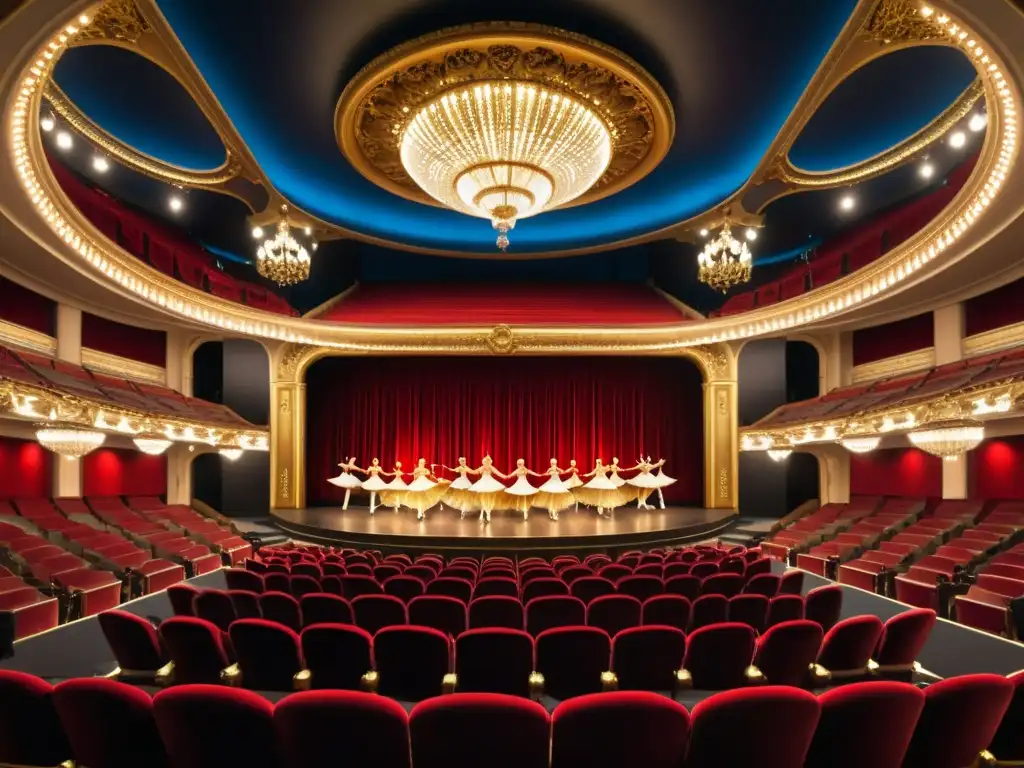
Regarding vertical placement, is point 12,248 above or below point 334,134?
below

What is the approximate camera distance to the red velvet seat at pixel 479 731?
2.14 m

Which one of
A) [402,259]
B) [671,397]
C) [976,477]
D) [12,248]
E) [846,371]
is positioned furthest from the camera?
[402,259]

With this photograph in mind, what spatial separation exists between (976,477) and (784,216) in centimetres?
695

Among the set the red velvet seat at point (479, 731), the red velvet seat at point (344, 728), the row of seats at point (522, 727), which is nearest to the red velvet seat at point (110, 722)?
the row of seats at point (522, 727)

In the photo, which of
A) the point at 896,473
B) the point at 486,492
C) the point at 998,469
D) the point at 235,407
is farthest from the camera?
the point at 235,407

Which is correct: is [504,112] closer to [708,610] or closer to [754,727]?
[708,610]

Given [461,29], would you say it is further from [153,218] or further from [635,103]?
Answer: [153,218]

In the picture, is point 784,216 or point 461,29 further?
point 784,216

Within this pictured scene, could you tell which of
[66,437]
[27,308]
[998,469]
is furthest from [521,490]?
[27,308]

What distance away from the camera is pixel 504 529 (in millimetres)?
12062

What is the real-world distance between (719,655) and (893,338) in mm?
13891

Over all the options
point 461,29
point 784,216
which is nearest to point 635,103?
point 461,29

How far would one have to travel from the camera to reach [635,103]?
8930mm

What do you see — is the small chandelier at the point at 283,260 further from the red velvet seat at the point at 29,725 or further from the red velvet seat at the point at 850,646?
the red velvet seat at the point at 850,646
